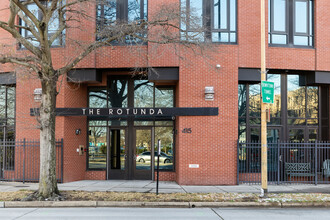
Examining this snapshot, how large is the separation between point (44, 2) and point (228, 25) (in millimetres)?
8645

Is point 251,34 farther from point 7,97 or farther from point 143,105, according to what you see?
point 7,97

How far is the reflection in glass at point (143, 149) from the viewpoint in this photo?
15383 mm

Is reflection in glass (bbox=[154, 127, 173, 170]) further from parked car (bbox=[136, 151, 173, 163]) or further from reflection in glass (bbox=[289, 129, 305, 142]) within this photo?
reflection in glass (bbox=[289, 129, 305, 142])

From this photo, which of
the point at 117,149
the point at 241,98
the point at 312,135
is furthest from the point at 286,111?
the point at 117,149

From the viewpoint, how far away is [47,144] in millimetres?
10562

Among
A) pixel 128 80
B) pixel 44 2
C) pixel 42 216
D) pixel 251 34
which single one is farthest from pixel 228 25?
pixel 42 216

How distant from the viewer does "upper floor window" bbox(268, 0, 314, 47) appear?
14.6m

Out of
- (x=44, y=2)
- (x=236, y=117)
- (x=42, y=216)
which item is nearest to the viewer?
(x=42, y=216)

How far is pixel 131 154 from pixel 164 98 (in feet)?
10.3

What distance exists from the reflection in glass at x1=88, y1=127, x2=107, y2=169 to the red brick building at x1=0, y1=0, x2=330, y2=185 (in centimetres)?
5

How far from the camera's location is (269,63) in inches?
560

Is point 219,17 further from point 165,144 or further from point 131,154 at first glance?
point 131,154

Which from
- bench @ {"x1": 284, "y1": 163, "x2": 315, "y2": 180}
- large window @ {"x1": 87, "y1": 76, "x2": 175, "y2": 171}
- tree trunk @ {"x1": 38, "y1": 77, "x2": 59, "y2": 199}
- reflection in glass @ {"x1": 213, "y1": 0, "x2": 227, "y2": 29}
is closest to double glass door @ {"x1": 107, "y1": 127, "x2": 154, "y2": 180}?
large window @ {"x1": 87, "y1": 76, "x2": 175, "y2": 171}

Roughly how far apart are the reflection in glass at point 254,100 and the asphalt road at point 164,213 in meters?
6.02
